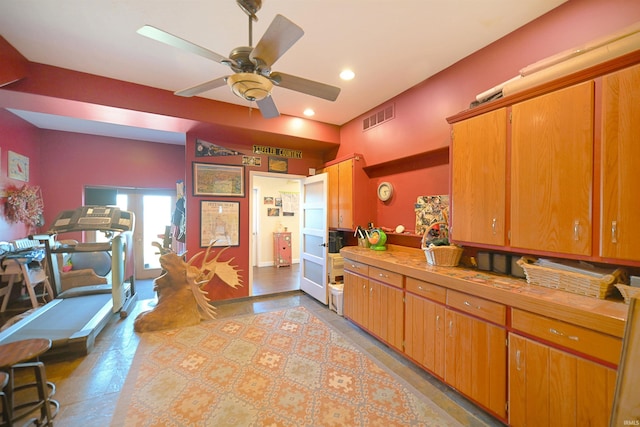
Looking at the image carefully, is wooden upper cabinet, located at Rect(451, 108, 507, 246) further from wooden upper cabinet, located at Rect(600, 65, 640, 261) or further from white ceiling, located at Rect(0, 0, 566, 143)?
white ceiling, located at Rect(0, 0, 566, 143)

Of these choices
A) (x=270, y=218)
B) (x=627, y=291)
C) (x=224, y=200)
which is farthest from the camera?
(x=270, y=218)

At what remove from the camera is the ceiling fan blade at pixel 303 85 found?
175cm

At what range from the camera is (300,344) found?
2701 millimetres

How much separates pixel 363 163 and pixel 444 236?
1.65 metres

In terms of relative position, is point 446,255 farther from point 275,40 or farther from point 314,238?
point 314,238

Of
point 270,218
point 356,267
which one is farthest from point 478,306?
point 270,218

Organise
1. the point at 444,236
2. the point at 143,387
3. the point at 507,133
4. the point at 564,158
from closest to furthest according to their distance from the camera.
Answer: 1. the point at 564,158
2. the point at 507,133
3. the point at 143,387
4. the point at 444,236

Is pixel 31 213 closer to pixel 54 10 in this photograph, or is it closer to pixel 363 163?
pixel 54 10

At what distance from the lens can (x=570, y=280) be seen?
152cm

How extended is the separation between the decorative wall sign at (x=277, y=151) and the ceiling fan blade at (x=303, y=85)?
2.48 m

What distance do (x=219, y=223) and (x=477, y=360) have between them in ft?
12.1

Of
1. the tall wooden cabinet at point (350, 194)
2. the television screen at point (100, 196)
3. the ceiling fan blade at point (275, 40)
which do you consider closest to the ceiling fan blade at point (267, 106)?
the ceiling fan blade at point (275, 40)

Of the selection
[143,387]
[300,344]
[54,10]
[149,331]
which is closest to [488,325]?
[300,344]

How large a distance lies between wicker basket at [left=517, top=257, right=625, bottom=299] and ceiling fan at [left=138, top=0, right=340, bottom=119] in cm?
193
